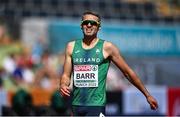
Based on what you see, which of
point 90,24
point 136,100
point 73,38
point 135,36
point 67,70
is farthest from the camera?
point 135,36

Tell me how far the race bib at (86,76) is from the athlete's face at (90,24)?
0.36m

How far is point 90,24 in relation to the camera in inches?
312

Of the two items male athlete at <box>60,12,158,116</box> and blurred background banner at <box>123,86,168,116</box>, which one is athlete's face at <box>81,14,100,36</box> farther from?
blurred background banner at <box>123,86,168,116</box>

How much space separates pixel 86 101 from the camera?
793 cm

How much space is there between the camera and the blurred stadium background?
1384cm

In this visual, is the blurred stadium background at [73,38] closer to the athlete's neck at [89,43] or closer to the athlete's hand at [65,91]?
the athlete's neck at [89,43]

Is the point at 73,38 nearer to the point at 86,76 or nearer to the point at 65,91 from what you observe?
the point at 86,76

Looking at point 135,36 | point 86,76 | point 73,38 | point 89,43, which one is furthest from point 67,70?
point 135,36

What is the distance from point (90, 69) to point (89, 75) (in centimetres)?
7

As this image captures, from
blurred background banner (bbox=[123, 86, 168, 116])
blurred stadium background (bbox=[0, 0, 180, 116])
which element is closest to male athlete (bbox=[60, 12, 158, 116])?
blurred stadium background (bbox=[0, 0, 180, 116])

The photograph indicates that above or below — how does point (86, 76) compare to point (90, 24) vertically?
below

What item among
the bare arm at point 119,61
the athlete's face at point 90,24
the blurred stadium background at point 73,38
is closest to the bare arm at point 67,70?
the athlete's face at point 90,24

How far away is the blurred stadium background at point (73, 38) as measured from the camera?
13844 millimetres

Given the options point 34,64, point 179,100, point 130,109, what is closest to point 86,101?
point 179,100
